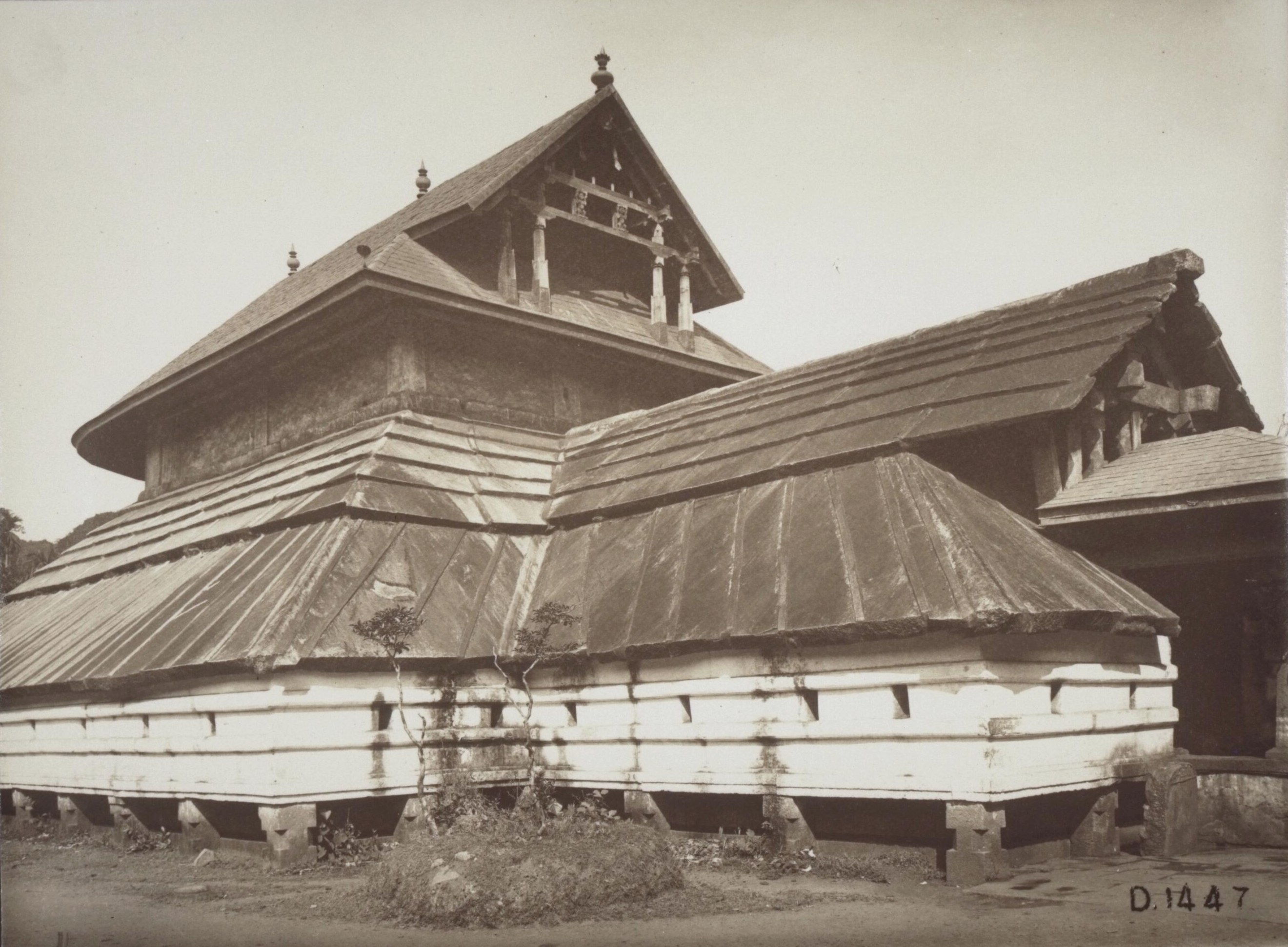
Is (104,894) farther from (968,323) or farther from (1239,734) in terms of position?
(1239,734)

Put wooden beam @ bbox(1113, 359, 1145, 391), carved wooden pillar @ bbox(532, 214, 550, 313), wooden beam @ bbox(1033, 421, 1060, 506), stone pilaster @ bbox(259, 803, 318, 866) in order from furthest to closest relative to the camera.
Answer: carved wooden pillar @ bbox(532, 214, 550, 313) < wooden beam @ bbox(1113, 359, 1145, 391) < wooden beam @ bbox(1033, 421, 1060, 506) < stone pilaster @ bbox(259, 803, 318, 866)

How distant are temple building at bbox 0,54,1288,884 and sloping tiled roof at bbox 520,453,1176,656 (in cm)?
5

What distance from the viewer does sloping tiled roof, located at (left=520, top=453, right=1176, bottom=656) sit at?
1038 cm

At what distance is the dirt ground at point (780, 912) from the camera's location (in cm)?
796

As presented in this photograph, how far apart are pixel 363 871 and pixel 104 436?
626 inches

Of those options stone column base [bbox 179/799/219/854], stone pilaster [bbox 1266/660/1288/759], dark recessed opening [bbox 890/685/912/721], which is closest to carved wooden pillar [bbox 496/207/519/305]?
stone column base [bbox 179/799/219/854]

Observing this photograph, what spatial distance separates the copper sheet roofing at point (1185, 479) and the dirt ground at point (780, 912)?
331cm

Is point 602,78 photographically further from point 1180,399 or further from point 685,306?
point 1180,399

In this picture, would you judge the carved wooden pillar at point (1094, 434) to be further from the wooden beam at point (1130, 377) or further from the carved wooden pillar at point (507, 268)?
the carved wooden pillar at point (507, 268)

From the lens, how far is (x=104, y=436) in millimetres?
24125

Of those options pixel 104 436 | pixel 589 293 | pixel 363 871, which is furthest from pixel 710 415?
pixel 104 436

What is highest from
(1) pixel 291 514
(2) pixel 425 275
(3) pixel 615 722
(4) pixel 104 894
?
(2) pixel 425 275

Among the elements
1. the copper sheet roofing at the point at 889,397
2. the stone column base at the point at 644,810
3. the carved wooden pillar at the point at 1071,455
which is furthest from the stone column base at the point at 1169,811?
the stone column base at the point at 644,810

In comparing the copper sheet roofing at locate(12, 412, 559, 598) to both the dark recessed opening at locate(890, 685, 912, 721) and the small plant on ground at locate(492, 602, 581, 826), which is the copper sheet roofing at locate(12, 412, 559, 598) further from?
the dark recessed opening at locate(890, 685, 912, 721)
